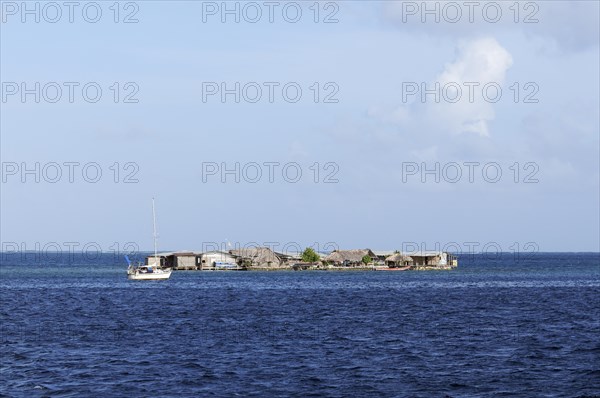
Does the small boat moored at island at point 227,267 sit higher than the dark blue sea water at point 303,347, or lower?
higher

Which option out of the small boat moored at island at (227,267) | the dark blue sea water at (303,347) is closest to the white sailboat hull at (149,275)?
the small boat moored at island at (227,267)

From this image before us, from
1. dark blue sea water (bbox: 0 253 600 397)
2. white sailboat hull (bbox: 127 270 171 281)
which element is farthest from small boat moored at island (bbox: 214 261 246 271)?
dark blue sea water (bbox: 0 253 600 397)

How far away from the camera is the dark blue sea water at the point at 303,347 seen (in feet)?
134

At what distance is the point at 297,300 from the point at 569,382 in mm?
58941

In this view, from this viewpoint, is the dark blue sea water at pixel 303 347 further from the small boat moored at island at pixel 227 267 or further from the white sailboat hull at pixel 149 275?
the small boat moored at island at pixel 227 267

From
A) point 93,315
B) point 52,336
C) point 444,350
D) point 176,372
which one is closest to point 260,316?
point 93,315

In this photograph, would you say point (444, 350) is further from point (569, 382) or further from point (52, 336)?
point (52, 336)

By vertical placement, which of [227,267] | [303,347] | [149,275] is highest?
[149,275]

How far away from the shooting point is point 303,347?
177ft

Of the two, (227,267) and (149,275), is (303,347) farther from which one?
(227,267)

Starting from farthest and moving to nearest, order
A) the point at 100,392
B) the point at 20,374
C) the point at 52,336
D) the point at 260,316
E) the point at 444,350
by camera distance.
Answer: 1. the point at 260,316
2. the point at 52,336
3. the point at 444,350
4. the point at 20,374
5. the point at 100,392

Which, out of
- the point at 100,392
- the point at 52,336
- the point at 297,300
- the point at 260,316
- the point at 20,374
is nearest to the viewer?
the point at 100,392

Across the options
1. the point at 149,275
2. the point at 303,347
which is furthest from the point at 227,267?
Result: the point at 303,347

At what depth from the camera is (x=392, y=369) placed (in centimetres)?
4522
